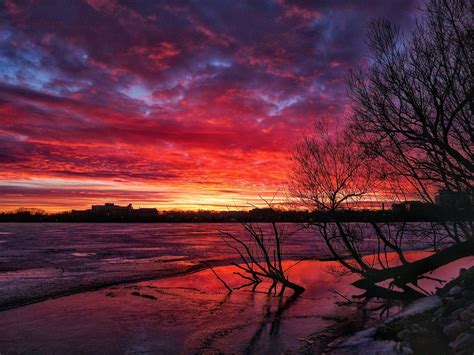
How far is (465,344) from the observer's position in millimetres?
6691

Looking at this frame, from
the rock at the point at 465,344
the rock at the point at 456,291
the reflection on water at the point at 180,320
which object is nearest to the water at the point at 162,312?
the reflection on water at the point at 180,320

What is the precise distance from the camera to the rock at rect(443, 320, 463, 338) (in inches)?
302

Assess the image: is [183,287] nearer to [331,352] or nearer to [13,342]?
[13,342]

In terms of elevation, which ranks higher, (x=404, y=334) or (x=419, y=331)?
(x=419, y=331)

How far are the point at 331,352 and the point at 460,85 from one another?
6.76m

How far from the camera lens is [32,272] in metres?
23.2

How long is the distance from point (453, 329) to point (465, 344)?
114 cm

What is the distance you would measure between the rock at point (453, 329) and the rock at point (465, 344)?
0.76m

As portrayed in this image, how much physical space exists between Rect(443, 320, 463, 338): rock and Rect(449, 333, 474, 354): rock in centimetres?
76

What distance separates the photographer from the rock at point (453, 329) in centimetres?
767

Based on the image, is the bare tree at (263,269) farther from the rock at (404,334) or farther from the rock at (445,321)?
the rock at (445,321)

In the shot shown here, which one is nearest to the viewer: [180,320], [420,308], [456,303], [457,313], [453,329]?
[453,329]

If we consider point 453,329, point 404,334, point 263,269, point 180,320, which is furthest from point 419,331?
point 263,269

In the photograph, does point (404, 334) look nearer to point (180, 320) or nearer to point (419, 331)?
point (419, 331)
